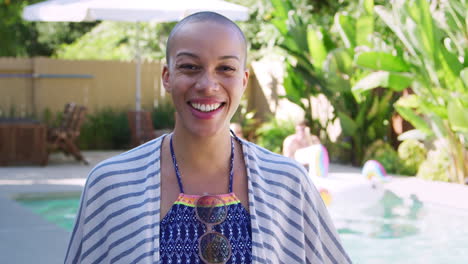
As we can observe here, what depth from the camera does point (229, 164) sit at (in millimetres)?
2012

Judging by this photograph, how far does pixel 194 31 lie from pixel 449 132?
970cm

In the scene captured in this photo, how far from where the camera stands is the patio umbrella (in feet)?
37.8

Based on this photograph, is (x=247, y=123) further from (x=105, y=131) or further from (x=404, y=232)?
(x=404, y=232)

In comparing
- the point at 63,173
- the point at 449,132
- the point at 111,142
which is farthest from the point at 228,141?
the point at 111,142

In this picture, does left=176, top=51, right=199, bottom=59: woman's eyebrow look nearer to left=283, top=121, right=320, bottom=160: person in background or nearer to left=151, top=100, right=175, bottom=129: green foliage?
left=283, top=121, right=320, bottom=160: person in background

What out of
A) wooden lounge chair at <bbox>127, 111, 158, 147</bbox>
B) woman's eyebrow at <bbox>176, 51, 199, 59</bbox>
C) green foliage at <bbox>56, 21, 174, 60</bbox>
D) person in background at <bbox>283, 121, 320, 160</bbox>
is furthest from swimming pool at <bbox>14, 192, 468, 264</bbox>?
green foliage at <bbox>56, 21, 174, 60</bbox>

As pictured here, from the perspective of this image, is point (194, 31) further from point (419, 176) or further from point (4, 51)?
point (4, 51)

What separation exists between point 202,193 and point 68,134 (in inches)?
517

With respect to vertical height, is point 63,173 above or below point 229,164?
below

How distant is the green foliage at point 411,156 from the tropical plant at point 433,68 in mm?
1476

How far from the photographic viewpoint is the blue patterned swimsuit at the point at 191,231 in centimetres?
187

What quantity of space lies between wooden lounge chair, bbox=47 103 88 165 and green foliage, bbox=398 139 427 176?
19.0 feet


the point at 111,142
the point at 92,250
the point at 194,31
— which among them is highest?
the point at 194,31

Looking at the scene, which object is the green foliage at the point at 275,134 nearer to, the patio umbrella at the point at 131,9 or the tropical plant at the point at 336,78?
the tropical plant at the point at 336,78
